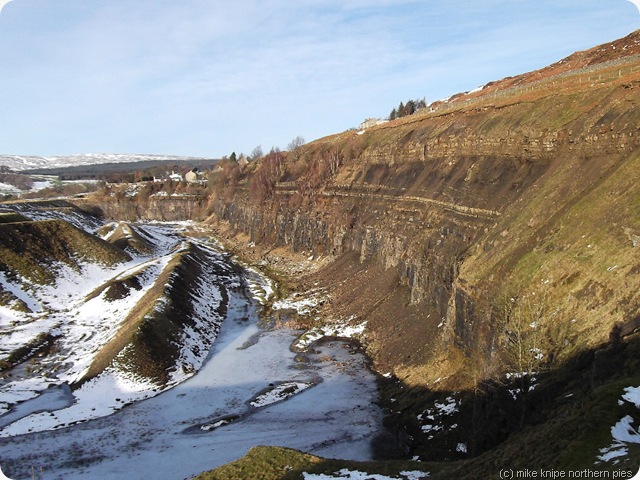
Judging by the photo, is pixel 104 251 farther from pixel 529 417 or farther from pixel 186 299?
pixel 529 417

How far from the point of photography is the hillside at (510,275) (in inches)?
674

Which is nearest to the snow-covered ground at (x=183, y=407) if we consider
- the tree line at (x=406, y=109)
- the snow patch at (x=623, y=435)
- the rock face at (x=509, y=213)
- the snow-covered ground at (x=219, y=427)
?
the snow-covered ground at (x=219, y=427)

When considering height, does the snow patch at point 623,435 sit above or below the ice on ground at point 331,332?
above

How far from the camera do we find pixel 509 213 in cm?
3183

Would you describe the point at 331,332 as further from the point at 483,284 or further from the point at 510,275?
the point at 510,275

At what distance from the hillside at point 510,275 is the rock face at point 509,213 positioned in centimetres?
11

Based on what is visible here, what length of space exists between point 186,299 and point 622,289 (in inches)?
1559

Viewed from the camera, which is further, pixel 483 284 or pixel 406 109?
pixel 406 109

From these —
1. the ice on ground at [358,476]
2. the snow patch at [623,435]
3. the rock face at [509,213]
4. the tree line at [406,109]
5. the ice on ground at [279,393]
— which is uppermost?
the tree line at [406,109]

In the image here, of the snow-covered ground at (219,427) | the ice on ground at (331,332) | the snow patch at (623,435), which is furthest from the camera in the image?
the ice on ground at (331,332)

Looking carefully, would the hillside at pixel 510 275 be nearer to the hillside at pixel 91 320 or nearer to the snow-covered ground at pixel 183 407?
the snow-covered ground at pixel 183 407

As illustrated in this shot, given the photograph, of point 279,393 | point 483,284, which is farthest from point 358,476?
point 279,393

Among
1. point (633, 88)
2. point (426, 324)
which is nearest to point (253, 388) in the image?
point (426, 324)

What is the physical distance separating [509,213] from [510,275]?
761cm
